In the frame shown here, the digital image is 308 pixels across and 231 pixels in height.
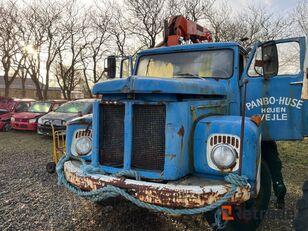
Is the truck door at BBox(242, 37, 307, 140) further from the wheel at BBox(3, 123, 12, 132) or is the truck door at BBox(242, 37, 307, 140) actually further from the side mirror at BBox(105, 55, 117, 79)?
the wheel at BBox(3, 123, 12, 132)

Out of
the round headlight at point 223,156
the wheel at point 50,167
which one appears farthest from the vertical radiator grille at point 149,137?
the wheel at point 50,167

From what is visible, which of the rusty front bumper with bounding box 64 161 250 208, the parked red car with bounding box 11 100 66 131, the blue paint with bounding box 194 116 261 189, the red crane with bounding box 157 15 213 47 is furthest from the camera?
the parked red car with bounding box 11 100 66 131

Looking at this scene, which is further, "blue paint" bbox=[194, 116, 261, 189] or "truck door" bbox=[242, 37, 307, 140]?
"truck door" bbox=[242, 37, 307, 140]

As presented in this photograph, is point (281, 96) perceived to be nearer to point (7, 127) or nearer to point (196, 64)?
point (196, 64)

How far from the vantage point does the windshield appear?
4.13m

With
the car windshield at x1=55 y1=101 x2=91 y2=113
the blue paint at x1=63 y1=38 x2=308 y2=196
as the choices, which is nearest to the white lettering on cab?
the blue paint at x1=63 y1=38 x2=308 y2=196

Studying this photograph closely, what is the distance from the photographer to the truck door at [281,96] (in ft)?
13.4

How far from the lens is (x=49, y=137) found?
1235 centimetres

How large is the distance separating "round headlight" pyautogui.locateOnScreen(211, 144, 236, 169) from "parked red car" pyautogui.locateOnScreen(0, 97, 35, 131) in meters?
13.4

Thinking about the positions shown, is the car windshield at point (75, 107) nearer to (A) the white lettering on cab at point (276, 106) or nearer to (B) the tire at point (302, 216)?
(A) the white lettering on cab at point (276, 106)

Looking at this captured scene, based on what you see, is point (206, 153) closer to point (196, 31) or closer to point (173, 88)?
point (173, 88)

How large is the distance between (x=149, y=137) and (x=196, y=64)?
1683mm

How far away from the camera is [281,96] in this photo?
411cm

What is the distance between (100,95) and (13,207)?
2.54 metres
